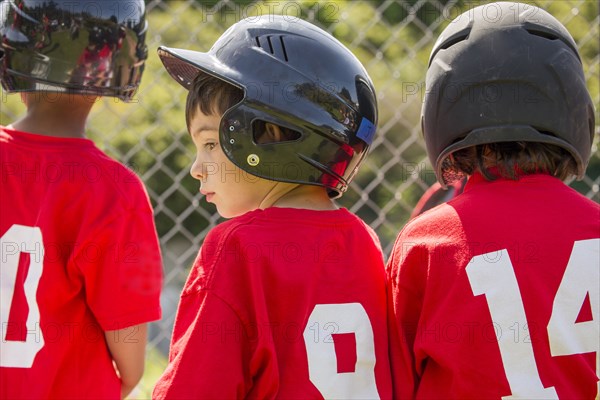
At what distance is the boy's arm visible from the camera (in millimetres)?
2701

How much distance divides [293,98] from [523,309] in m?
0.77

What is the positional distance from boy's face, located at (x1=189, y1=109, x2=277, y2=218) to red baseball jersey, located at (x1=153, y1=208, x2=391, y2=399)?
6.7 inches

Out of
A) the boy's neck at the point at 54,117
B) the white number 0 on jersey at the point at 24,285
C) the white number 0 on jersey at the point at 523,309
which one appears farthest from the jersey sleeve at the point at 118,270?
the white number 0 on jersey at the point at 523,309

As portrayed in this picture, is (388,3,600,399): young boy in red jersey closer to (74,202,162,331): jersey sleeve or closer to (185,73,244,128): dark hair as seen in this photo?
(185,73,244,128): dark hair

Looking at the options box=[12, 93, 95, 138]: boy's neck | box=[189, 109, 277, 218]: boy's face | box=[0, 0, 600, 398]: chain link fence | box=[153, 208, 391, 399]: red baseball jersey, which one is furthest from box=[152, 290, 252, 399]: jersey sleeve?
box=[0, 0, 600, 398]: chain link fence

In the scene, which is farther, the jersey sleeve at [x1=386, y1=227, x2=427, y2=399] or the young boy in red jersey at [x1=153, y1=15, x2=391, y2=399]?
the jersey sleeve at [x1=386, y1=227, x2=427, y2=399]

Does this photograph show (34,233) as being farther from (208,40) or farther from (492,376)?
(208,40)

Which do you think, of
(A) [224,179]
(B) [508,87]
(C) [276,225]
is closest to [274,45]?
(A) [224,179]

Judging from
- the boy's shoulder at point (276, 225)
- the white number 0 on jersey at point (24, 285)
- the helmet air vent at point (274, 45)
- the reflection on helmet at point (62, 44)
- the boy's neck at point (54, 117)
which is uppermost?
the helmet air vent at point (274, 45)

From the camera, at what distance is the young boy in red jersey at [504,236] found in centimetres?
207

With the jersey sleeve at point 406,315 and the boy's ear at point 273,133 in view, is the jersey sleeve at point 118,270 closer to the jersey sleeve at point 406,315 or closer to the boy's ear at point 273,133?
the boy's ear at point 273,133

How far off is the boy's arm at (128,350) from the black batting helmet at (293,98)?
740 mm

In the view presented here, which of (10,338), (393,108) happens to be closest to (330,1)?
(393,108)

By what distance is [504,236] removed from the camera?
212cm
